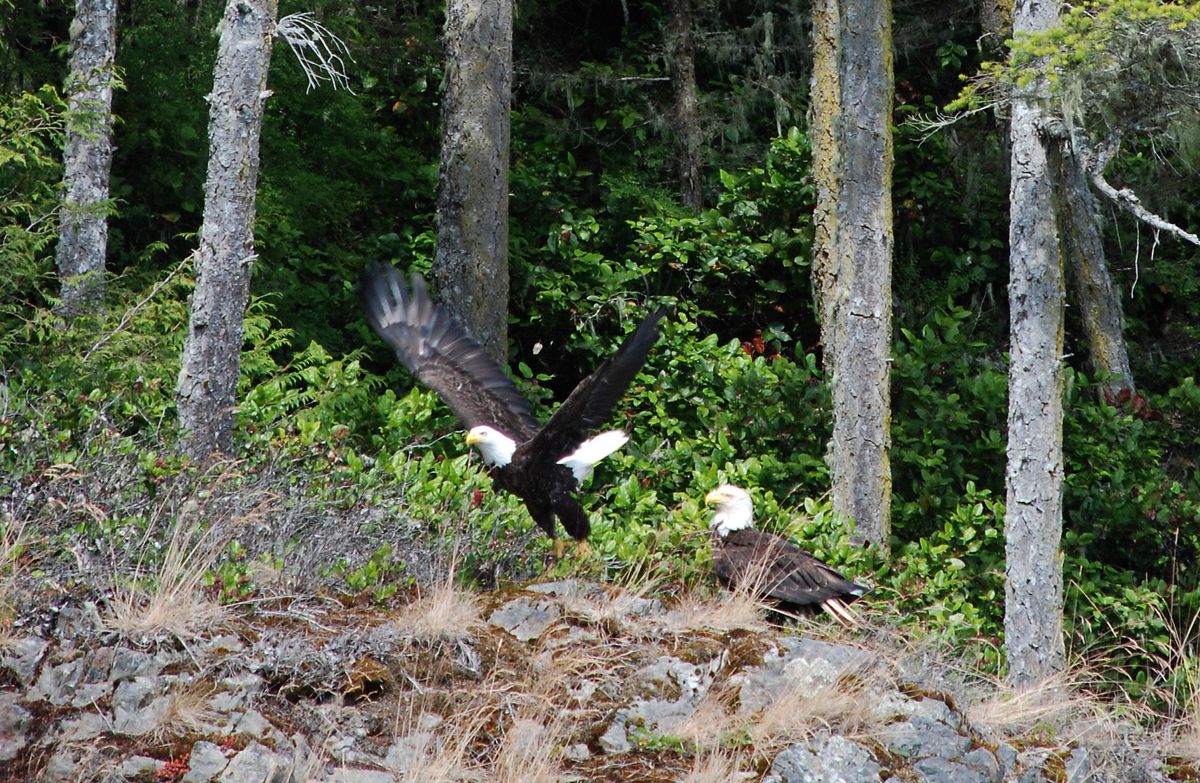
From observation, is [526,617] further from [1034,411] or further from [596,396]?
[1034,411]

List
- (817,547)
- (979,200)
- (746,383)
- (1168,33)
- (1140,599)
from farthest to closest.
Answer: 1. (979,200)
2. (746,383)
3. (1140,599)
4. (817,547)
5. (1168,33)

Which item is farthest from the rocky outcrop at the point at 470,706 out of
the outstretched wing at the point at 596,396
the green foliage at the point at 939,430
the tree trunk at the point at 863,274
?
the green foliage at the point at 939,430

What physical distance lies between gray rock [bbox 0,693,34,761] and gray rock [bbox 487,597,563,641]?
1887mm

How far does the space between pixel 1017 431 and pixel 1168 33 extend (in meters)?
2.31

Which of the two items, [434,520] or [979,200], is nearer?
[434,520]

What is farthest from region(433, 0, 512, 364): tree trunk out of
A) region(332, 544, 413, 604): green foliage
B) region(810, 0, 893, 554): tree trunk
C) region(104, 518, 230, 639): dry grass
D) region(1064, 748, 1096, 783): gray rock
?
region(1064, 748, 1096, 783): gray rock

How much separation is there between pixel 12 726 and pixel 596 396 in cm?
329

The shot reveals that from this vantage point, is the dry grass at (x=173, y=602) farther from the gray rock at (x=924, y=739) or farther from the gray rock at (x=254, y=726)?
the gray rock at (x=924, y=739)

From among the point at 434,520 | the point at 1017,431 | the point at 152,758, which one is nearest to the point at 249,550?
the point at 434,520

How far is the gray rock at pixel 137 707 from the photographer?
4461 millimetres

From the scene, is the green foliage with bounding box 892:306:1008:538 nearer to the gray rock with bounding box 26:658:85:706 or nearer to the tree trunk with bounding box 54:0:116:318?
the tree trunk with bounding box 54:0:116:318

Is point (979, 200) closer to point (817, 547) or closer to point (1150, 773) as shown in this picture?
point (817, 547)

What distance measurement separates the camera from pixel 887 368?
910 cm

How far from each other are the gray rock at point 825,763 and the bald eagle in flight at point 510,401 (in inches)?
92.1
